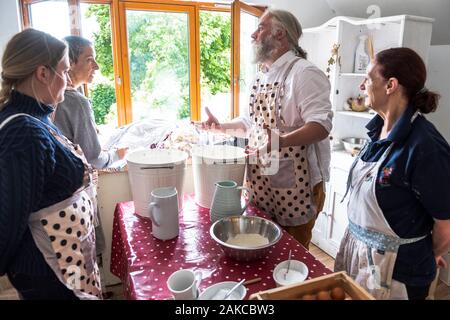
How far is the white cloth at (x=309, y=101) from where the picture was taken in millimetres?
1374

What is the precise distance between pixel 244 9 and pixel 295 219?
5.52 ft

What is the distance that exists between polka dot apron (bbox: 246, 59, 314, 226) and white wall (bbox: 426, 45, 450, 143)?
1.45 meters

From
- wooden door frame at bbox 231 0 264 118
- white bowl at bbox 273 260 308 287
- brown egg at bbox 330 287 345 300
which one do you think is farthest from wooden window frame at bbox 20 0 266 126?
brown egg at bbox 330 287 345 300

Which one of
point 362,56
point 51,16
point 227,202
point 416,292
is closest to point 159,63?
point 51,16

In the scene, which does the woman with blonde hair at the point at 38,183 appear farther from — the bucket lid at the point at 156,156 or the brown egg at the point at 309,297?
the brown egg at the point at 309,297

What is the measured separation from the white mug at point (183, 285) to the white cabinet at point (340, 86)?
67.0 inches

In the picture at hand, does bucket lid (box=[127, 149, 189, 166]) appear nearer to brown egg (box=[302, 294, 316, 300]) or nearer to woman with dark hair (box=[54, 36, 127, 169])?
woman with dark hair (box=[54, 36, 127, 169])

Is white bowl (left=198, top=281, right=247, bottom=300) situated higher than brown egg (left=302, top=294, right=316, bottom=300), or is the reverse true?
brown egg (left=302, top=294, right=316, bottom=300)

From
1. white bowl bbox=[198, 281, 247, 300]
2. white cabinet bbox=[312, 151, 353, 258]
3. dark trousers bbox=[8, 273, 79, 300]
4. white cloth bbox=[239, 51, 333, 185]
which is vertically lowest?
white cabinet bbox=[312, 151, 353, 258]

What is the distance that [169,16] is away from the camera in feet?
8.79

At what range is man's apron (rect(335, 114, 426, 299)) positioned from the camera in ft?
3.50

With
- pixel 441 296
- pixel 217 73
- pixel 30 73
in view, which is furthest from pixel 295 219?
pixel 217 73

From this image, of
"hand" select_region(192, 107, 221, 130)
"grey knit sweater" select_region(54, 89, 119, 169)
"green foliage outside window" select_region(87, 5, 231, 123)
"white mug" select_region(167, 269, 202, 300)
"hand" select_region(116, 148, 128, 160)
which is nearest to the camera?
"white mug" select_region(167, 269, 202, 300)

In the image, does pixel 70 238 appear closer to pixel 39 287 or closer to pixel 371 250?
pixel 39 287
